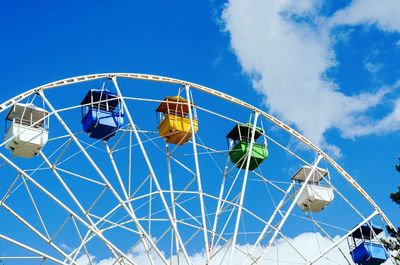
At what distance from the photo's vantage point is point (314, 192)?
23.6 metres

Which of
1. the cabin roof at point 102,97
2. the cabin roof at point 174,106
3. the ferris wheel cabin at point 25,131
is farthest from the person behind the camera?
the cabin roof at point 174,106

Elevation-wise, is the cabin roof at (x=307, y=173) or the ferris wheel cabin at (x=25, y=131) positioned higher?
the cabin roof at (x=307, y=173)

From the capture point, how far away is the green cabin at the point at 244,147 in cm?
2286

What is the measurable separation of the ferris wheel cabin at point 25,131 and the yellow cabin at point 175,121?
4167mm

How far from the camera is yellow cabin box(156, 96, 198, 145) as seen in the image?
70.1 ft

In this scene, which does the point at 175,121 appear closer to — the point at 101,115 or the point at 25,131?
the point at 101,115

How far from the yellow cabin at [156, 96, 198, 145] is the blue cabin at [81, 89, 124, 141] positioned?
157 centimetres

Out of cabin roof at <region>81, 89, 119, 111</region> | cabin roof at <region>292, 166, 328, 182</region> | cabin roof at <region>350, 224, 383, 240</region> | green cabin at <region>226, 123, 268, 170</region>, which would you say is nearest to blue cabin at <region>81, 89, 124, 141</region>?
cabin roof at <region>81, 89, 119, 111</region>

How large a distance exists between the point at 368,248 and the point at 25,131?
1344cm

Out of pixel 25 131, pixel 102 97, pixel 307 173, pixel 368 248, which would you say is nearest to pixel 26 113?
pixel 25 131

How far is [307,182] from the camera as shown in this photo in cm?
2345

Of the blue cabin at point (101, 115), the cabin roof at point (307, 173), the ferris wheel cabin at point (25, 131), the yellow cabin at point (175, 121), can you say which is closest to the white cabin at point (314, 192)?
the cabin roof at point (307, 173)

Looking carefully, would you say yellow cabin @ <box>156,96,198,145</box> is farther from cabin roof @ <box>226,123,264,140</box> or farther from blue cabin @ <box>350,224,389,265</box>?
blue cabin @ <box>350,224,389,265</box>

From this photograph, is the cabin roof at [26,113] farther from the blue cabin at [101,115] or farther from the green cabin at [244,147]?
the green cabin at [244,147]
